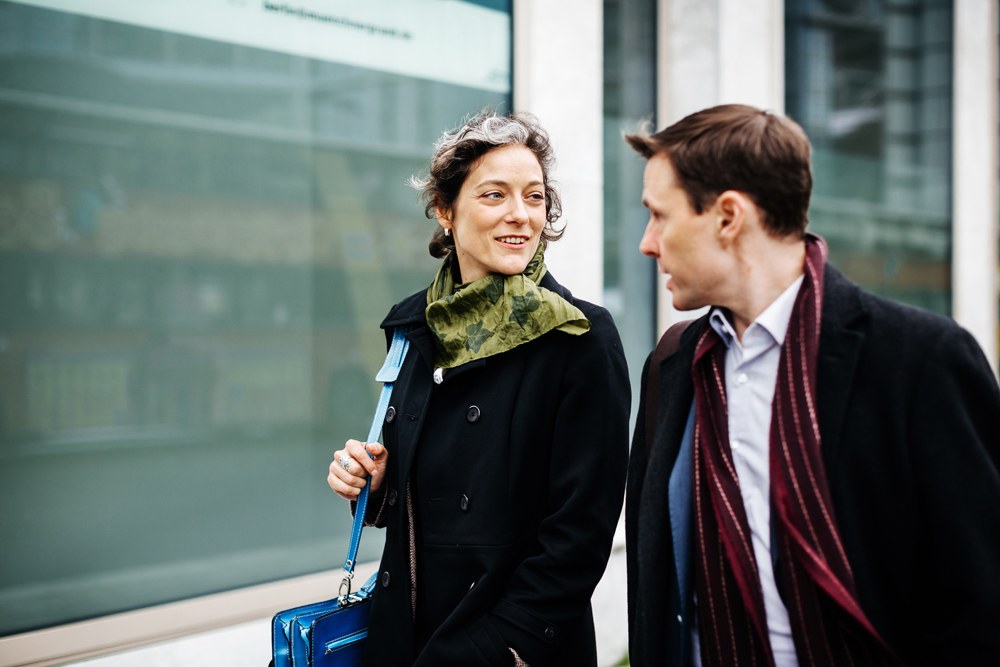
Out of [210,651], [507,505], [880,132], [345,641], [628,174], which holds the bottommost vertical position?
[210,651]

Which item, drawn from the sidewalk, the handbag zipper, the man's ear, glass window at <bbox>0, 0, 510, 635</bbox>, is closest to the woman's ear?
the man's ear

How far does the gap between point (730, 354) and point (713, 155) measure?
43 centimetres

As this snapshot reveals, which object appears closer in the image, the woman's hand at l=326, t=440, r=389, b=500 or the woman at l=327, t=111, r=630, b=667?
the woman at l=327, t=111, r=630, b=667

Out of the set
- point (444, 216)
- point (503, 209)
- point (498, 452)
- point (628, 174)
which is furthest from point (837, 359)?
point (628, 174)

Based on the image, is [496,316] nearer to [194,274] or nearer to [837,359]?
[837,359]

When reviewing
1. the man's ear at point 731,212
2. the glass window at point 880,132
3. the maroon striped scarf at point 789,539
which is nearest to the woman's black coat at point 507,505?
the maroon striped scarf at point 789,539

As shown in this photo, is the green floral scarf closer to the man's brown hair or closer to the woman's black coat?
the woman's black coat

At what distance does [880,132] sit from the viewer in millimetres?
7469

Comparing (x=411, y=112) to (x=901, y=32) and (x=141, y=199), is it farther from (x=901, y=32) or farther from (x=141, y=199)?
(x=901, y=32)

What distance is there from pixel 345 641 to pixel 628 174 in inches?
154

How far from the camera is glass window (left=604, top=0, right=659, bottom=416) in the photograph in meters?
5.45

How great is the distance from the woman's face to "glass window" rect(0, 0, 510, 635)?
1747 millimetres

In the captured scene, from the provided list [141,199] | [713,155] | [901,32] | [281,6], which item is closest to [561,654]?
[713,155]

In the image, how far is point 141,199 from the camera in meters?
3.58
